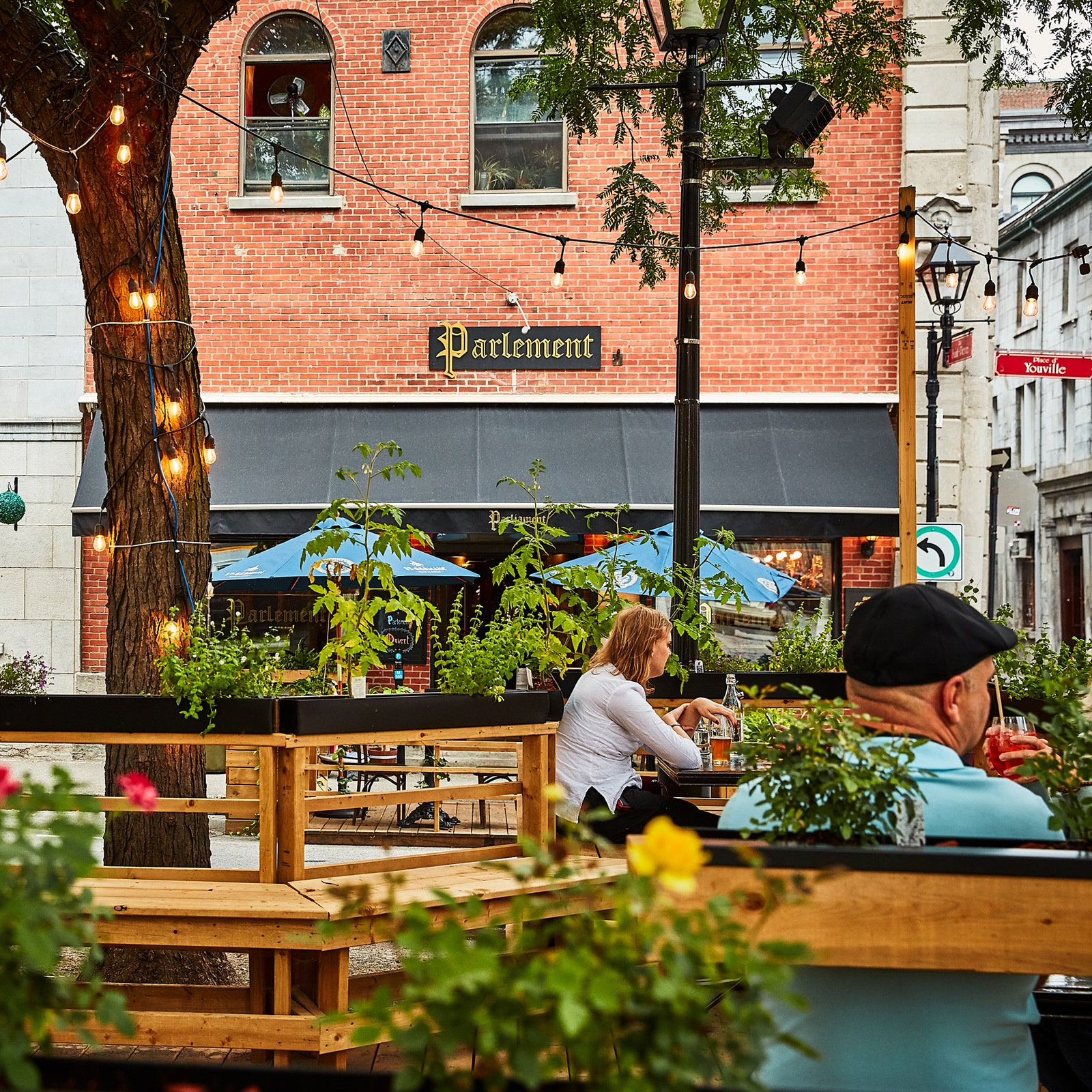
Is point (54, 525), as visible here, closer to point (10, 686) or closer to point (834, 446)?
point (10, 686)

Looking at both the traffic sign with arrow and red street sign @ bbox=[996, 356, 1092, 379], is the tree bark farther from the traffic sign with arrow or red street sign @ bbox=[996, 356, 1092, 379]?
red street sign @ bbox=[996, 356, 1092, 379]

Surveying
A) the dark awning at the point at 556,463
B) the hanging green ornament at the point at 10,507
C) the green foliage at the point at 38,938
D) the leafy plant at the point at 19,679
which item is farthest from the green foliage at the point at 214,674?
the hanging green ornament at the point at 10,507

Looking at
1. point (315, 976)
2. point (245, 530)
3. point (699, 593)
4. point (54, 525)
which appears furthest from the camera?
point (54, 525)

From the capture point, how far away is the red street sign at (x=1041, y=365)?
11133 millimetres

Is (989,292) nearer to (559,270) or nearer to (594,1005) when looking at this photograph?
(559,270)

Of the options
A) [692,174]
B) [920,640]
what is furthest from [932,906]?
[692,174]

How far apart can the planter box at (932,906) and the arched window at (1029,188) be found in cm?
4375

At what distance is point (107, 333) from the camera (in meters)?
5.27

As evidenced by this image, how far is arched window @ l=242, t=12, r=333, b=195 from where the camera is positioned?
12891 mm

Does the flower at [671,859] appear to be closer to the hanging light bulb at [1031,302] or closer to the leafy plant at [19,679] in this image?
the leafy plant at [19,679]

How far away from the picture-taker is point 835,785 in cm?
217

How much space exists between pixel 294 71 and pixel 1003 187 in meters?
34.9

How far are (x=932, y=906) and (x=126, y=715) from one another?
316 cm

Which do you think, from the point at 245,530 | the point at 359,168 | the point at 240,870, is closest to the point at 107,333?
the point at 240,870
